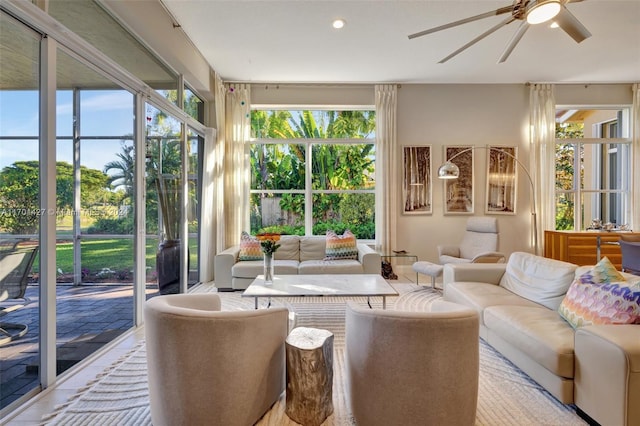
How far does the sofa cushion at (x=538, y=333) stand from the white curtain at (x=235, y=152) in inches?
159

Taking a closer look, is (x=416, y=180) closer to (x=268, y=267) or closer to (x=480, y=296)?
(x=480, y=296)

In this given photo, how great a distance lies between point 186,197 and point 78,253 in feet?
6.04

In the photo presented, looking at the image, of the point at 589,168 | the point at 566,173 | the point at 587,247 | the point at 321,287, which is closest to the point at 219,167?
the point at 321,287

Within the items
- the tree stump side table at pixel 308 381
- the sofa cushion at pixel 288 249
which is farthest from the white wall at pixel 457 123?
the tree stump side table at pixel 308 381

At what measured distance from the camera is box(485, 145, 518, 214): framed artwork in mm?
5547

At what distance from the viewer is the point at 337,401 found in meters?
1.94

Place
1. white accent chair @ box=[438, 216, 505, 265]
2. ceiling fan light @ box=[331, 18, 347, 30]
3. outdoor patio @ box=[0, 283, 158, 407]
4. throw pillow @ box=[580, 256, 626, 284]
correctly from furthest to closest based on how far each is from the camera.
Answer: white accent chair @ box=[438, 216, 505, 265] < ceiling fan light @ box=[331, 18, 347, 30] < throw pillow @ box=[580, 256, 626, 284] < outdoor patio @ box=[0, 283, 158, 407]

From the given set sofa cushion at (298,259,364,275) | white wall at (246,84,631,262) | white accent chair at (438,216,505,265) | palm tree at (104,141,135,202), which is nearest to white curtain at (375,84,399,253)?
white wall at (246,84,631,262)

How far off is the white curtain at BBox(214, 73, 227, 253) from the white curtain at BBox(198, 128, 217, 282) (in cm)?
6

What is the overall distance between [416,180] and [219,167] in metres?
3.37

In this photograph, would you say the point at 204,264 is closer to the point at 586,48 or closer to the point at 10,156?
the point at 10,156

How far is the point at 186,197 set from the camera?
435 centimetres

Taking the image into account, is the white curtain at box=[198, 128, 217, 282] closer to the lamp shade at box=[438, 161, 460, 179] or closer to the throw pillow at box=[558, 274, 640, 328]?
the lamp shade at box=[438, 161, 460, 179]

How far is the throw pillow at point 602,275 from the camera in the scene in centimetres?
211
